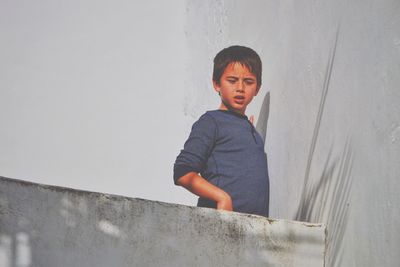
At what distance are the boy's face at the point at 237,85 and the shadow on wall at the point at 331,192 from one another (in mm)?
265

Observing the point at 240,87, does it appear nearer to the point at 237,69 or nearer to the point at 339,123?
the point at 237,69

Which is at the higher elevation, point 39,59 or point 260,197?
point 39,59

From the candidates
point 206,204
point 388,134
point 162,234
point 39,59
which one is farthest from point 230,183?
point 39,59

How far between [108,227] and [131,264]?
0.30 feet

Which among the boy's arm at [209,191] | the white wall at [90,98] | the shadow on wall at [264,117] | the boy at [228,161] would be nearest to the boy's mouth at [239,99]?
the boy at [228,161]

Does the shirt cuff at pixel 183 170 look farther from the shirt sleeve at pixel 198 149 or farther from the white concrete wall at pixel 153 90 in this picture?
the white concrete wall at pixel 153 90

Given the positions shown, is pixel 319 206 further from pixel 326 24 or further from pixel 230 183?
pixel 326 24

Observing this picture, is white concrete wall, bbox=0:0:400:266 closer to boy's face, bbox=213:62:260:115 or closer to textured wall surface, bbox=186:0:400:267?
textured wall surface, bbox=186:0:400:267

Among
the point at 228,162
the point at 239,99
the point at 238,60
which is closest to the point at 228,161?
the point at 228,162

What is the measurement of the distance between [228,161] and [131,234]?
1.44 ft

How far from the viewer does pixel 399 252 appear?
913 millimetres

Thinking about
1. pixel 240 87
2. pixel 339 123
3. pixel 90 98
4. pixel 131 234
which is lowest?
pixel 131 234

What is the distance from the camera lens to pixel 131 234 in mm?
1047

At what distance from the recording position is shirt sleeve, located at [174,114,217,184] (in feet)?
4.28
